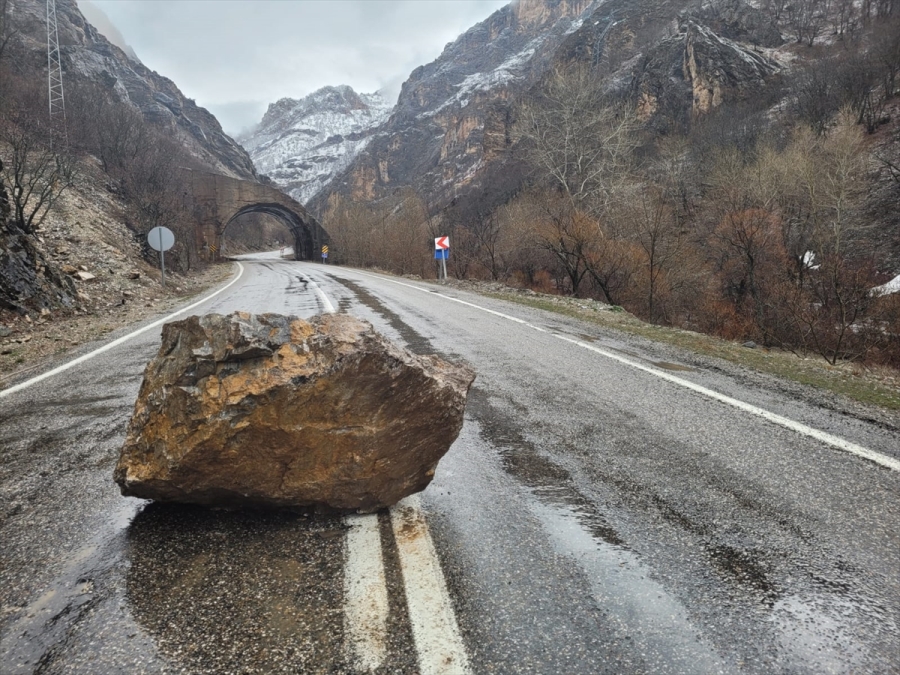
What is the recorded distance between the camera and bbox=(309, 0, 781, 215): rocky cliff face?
169 ft

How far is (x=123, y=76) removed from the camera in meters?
74.8

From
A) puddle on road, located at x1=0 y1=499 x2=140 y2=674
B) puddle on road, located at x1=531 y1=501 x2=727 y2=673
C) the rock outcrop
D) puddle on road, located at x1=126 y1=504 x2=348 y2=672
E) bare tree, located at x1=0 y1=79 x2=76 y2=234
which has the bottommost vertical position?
puddle on road, located at x1=0 y1=499 x2=140 y2=674

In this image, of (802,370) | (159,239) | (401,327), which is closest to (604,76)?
(159,239)

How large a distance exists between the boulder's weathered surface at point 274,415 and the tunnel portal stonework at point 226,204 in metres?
40.9

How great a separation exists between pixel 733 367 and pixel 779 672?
500 cm

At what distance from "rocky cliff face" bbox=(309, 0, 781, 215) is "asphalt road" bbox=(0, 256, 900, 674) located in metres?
32.5

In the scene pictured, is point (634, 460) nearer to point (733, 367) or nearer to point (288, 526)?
point (288, 526)

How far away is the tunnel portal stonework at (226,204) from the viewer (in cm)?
4212

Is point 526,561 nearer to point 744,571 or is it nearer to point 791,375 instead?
point 744,571

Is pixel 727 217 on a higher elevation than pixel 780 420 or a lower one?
higher

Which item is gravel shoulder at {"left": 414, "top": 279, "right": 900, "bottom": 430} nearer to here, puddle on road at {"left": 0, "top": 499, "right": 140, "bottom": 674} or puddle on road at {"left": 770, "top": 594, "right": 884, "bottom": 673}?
puddle on road at {"left": 770, "top": 594, "right": 884, "bottom": 673}

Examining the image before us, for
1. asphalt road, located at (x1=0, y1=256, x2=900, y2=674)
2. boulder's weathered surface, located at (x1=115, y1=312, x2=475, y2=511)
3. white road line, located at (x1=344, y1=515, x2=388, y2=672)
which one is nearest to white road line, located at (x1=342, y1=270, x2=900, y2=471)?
asphalt road, located at (x1=0, y1=256, x2=900, y2=674)

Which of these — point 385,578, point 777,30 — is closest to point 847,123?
point 385,578

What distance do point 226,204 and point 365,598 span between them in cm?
5082
